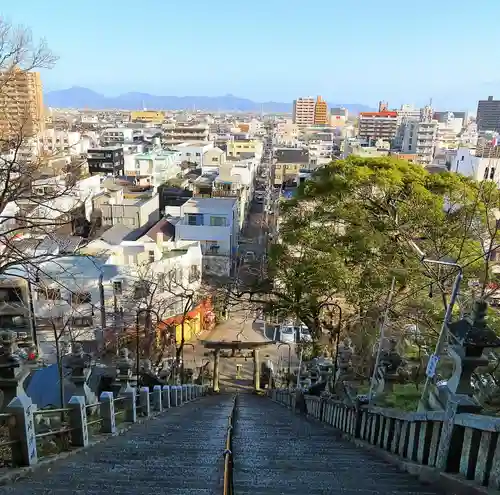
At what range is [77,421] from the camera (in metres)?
5.89

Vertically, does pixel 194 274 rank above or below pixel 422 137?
below

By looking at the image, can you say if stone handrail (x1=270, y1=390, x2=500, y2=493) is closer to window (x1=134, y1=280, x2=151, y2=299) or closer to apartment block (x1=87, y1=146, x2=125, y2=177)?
window (x1=134, y1=280, x2=151, y2=299)

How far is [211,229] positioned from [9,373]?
2774cm

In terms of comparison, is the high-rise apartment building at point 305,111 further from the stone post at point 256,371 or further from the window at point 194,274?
the stone post at point 256,371

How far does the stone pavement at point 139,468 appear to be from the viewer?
414cm

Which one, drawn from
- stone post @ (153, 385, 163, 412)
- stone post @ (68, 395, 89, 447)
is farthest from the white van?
stone post @ (68, 395, 89, 447)

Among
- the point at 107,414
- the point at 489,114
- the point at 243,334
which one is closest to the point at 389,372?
the point at 107,414

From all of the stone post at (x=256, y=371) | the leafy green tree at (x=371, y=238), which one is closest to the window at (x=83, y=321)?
the stone post at (x=256, y=371)

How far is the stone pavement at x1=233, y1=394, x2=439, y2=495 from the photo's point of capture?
162 inches

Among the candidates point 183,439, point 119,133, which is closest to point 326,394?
point 183,439

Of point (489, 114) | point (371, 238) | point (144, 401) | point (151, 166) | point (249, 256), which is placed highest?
point (489, 114)

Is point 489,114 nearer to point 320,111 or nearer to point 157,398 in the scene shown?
point 320,111

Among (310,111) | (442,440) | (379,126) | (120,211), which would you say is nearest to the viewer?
(442,440)

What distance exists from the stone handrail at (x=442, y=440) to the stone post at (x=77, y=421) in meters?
3.96
